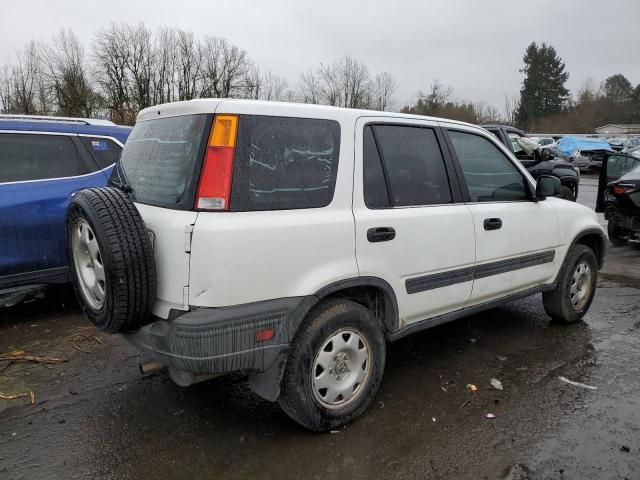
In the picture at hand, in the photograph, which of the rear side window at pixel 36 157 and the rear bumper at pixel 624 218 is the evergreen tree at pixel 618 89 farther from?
the rear side window at pixel 36 157

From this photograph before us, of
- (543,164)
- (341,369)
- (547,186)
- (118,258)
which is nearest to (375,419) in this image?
(341,369)

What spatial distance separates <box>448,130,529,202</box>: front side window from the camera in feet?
11.9

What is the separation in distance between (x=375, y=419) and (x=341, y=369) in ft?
1.45

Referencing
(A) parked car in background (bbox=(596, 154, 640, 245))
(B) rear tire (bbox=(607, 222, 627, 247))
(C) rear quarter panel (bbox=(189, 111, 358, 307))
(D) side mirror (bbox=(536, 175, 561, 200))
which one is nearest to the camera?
(C) rear quarter panel (bbox=(189, 111, 358, 307))

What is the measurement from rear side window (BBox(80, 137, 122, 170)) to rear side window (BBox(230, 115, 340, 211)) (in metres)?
3.18

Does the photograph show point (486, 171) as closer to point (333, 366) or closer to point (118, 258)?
point (333, 366)

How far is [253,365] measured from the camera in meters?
2.50

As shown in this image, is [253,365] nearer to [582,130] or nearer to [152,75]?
[152,75]

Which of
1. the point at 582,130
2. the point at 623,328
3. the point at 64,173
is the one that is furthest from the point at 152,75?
the point at 582,130

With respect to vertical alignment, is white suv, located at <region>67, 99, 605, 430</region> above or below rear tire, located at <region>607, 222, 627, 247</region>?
above

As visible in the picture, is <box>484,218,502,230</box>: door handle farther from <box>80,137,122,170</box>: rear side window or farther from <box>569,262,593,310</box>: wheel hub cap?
<box>80,137,122,170</box>: rear side window

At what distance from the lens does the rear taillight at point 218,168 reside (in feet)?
7.81

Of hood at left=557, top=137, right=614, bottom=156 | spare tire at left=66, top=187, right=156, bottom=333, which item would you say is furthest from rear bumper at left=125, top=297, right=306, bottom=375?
hood at left=557, top=137, right=614, bottom=156

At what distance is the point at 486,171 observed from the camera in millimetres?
3799
